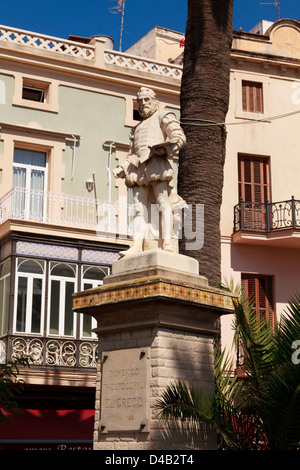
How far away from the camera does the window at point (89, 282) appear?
22828 millimetres

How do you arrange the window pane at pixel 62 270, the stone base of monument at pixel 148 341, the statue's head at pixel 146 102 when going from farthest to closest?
the window pane at pixel 62 270 < the statue's head at pixel 146 102 < the stone base of monument at pixel 148 341

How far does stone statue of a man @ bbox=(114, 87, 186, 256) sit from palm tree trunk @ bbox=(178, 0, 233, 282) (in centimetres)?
257

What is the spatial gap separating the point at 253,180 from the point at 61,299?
306 inches

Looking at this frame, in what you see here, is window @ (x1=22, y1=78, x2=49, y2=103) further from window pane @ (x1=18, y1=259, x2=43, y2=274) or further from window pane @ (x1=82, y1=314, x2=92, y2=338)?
window pane @ (x1=82, y1=314, x2=92, y2=338)

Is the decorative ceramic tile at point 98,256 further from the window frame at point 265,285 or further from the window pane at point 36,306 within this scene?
the window frame at point 265,285

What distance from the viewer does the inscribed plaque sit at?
29.6 feet

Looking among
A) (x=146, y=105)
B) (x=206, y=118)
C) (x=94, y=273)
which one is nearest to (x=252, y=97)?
(x=94, y=273)

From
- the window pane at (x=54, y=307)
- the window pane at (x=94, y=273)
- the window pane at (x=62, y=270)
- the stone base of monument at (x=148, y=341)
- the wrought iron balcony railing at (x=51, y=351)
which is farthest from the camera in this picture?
the window pane at (x=94, y=273)

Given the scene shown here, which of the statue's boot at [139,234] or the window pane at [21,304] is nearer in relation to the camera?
the statue's boot at [139,234]

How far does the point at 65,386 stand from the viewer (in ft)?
72.0

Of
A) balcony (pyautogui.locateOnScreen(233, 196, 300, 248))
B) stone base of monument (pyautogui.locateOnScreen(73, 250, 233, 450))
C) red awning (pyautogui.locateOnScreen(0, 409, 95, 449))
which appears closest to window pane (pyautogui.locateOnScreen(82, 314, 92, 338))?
red awning (pyautogui.locateOnScreen(0, 409, 95, 449))

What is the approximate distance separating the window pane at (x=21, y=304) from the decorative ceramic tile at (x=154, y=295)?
12149 mm

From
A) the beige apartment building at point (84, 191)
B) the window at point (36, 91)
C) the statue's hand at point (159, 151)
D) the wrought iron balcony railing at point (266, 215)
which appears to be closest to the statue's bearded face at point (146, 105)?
the statue's hand at point (159, 151)
